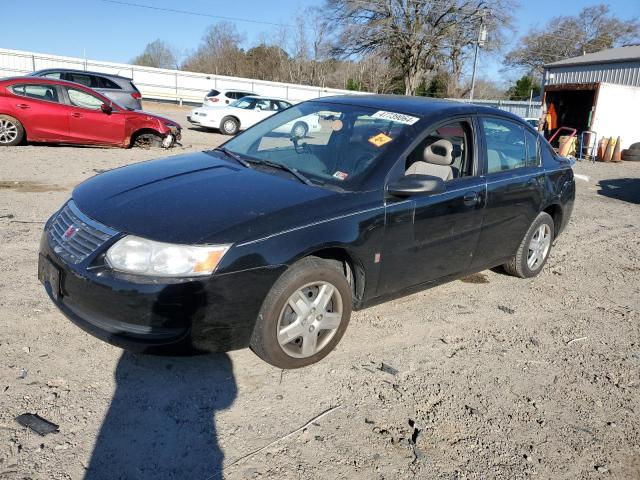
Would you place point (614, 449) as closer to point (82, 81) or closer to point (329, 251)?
point (329, 251)

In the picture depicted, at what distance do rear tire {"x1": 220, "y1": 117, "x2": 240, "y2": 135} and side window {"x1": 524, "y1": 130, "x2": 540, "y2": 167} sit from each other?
49.7 feet

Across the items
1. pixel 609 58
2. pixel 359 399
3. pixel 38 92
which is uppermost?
pixel 609 58

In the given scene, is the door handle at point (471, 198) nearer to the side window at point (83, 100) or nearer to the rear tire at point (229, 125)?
the side window at point (83, 100)

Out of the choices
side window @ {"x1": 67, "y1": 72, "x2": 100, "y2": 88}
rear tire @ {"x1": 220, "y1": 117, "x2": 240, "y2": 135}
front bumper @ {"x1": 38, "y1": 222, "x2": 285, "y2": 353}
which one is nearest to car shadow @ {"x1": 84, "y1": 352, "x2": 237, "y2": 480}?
front bumper @ {"x1": 38, "y1": 222, "x2": 285, "y2": 353}

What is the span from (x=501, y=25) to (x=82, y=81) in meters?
36.2

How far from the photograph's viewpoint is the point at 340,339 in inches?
141

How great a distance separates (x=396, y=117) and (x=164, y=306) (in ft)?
7.49

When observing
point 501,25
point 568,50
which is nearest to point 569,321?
point 501,25

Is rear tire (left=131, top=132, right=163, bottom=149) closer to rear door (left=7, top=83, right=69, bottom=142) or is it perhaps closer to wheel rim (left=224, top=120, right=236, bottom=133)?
rear door (left=7, top=83, right=69, bottom=142)

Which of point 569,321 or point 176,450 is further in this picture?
point 569,321

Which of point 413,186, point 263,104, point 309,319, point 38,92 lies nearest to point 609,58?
point 263,104

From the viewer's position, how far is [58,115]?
1104 cm

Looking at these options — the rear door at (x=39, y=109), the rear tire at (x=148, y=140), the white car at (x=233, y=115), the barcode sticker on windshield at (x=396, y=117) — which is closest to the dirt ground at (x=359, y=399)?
the barcode sticker on windshield at (x=396, y=117)

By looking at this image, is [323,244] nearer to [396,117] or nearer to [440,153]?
[396,117]
